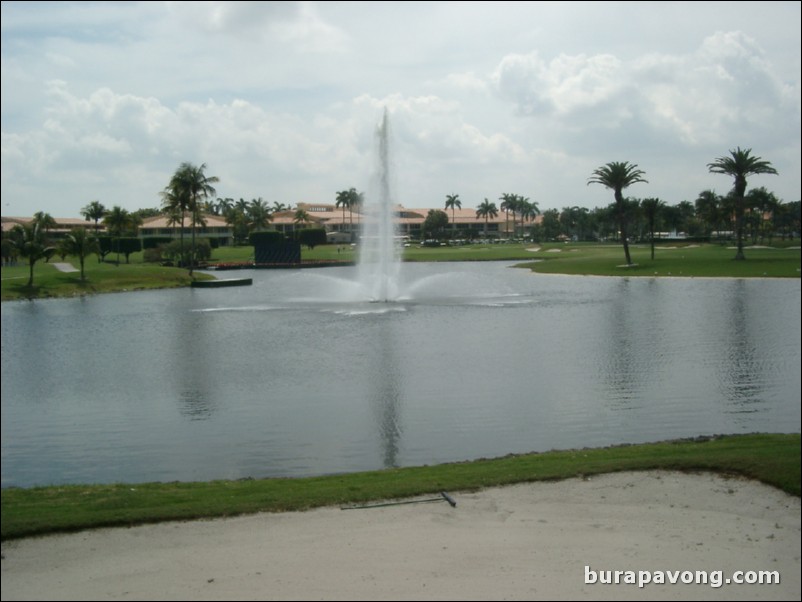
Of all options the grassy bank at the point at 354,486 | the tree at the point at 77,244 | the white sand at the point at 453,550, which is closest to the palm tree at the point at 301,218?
the tree at the point at 77,244

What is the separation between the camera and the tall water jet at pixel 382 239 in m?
50.6

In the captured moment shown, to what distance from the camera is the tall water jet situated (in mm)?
50625

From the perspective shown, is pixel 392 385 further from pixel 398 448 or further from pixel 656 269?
pixel 656 269

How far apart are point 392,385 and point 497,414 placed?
4.72 meters

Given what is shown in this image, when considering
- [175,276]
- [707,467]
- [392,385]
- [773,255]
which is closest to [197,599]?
[707,467]

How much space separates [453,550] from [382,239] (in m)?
43.7

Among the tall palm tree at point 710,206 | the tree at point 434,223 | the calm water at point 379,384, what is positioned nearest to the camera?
the calm water at point 379,384

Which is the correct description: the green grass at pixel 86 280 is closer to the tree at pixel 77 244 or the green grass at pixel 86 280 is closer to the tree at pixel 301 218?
the tree at pixel 77 244

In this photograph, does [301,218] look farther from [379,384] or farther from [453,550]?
[453,550]

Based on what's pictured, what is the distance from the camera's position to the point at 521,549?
924 cm

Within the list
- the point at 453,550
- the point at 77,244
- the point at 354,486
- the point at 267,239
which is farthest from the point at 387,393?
the point at 267,239

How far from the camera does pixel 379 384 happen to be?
23078 mm

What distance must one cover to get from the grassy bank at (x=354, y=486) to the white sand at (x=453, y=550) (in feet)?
1.29

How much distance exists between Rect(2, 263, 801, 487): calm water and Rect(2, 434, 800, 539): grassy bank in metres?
1.71
